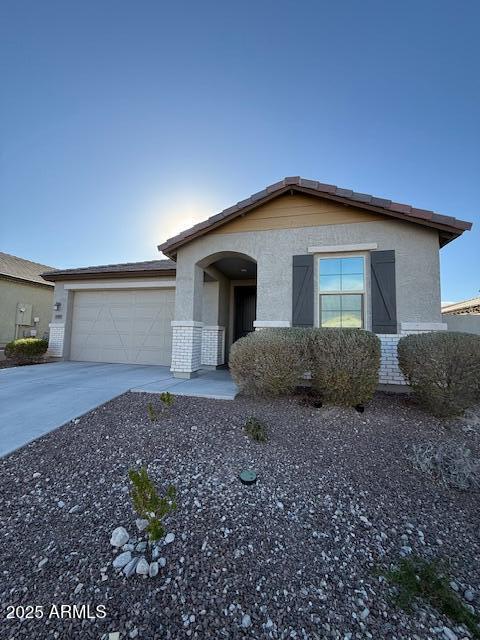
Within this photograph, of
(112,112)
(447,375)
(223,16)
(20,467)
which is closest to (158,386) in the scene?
(20,467)

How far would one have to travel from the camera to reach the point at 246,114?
26.6 feet

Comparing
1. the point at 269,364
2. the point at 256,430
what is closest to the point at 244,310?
the point at 269,364

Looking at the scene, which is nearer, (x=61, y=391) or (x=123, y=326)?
(x=61, y=391)

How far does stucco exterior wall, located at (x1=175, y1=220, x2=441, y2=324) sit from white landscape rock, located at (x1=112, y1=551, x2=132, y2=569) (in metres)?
5.12

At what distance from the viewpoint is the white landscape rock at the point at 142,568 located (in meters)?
1.85

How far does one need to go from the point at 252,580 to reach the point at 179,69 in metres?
10.5

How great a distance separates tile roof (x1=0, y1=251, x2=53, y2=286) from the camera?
42.5 ft

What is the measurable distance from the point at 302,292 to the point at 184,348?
3.44 meters

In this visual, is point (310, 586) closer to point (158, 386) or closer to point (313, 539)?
point (313, 539)

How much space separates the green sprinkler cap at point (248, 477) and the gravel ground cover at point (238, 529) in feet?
0.20

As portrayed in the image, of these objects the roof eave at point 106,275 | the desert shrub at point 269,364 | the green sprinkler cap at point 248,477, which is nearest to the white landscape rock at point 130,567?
the green sprinkler cap at point 248,477

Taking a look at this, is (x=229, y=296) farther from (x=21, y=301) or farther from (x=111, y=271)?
(x=21, y=301)

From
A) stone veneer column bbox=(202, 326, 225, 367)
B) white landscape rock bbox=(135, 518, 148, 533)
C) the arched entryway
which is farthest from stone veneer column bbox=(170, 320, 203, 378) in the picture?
white landscape rock bbox=(135, 518, 148, 533)

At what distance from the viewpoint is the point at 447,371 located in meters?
4.20
